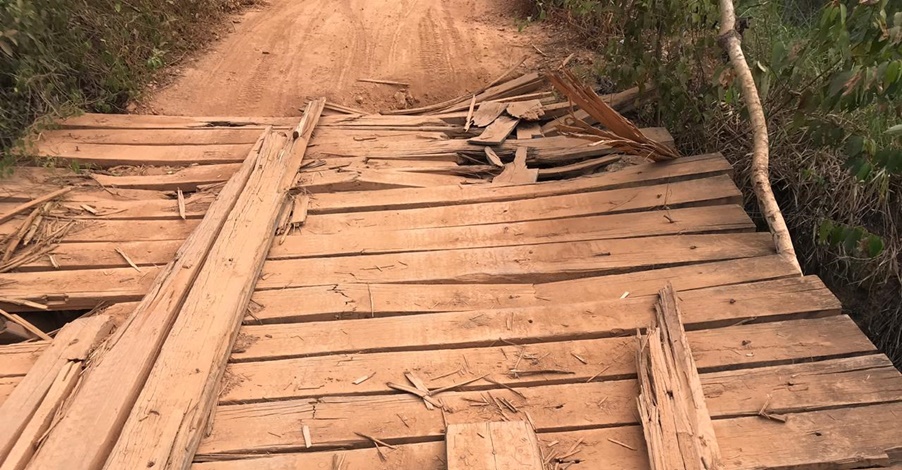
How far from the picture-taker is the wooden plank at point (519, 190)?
359 cm

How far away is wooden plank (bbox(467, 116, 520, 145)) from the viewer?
14.0 feet

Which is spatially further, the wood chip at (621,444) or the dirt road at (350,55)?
the dirt road at (350,55)

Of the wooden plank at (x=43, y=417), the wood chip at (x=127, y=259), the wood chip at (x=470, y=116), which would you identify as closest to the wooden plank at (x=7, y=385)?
the wooden plank at (x=43, y=417)

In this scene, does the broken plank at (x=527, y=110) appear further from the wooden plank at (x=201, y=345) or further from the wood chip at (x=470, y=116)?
the wooden plank at (x=201, y=345)

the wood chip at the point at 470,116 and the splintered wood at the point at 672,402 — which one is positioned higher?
the wood chip at the point at 470,116

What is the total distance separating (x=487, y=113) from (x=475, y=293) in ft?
7.15

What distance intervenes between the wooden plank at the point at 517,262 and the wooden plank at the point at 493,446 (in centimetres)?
94

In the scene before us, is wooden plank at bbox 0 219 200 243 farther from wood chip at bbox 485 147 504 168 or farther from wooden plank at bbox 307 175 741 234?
wood chip at bbox 485 147 504 168

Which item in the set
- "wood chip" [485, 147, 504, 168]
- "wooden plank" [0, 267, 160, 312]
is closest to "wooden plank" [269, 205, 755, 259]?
"wooden plank" [0, 267, 160, 312]

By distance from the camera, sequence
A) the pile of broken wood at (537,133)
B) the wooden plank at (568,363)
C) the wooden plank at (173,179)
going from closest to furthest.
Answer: the wooden plank at (568,363)
the pile of broken wood at (537,133)
the wooden plank at (173,179)

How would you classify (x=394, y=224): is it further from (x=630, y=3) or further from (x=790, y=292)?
(x=630, y=3)

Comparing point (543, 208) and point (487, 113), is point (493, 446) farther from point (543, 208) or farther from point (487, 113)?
point (487, 113)

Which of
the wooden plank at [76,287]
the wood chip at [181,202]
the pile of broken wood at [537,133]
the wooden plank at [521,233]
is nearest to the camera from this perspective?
the wooden plank at [76,287]

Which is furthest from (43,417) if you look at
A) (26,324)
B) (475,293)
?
(475,293)
